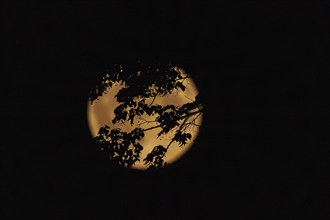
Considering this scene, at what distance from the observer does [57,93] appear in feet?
40.3

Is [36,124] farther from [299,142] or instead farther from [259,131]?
[299,142]

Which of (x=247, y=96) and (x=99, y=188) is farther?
(x=99, y=188)

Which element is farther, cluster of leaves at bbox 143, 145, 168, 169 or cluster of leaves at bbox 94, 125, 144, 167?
cluster of leaves at bbox 143, 145, 168, 169

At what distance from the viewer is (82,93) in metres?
12.3

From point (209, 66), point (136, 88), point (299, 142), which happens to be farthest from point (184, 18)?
point (299, 142)

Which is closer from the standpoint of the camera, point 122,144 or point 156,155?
point 122,144

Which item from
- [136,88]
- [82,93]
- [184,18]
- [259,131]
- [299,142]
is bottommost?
[136,88]

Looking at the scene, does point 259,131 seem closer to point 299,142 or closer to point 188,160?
point 299,142

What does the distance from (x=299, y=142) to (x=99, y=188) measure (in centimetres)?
630

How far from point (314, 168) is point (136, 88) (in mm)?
5996

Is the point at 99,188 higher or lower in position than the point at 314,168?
higher

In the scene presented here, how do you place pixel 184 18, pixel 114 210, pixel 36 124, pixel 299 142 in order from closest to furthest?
pixel 184 18 → pixel 299 142 → pixel 114 210 → pixel 36 124

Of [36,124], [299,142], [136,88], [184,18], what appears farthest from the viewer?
[36,124]

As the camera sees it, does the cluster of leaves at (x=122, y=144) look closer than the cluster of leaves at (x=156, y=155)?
Yes
